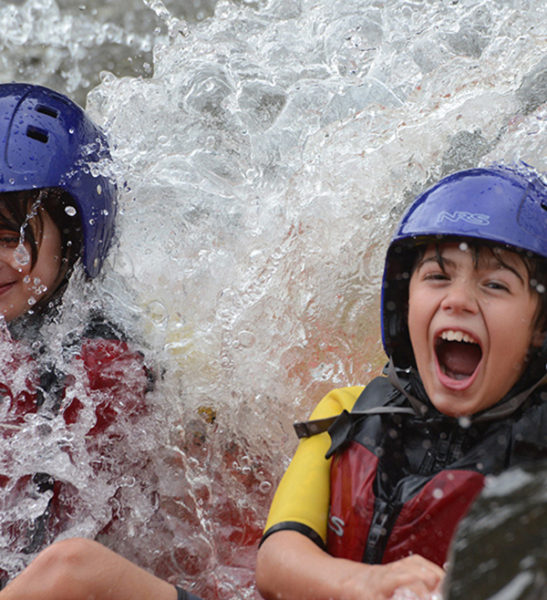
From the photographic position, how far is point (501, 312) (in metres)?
2.01

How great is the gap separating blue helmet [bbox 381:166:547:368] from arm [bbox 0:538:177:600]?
960 mm

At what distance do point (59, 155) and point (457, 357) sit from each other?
1.51m

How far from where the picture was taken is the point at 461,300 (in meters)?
2.02

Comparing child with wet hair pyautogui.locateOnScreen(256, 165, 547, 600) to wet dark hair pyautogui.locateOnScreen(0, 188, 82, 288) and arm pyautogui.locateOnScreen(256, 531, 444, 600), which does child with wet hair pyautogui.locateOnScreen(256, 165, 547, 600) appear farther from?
wet dark hair pyautogui.locateOnScreen(0, 188, 82, 288)

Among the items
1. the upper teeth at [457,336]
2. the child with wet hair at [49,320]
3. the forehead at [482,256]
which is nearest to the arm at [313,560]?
the upper teeth at [457,336]

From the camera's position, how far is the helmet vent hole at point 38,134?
2768 mm

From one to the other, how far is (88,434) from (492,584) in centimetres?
193

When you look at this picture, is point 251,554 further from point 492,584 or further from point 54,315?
point 492,584

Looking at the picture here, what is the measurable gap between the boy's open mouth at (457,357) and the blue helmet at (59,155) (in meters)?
1.33

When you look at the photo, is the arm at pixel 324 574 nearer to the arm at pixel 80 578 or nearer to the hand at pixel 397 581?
the hand at pixel 397 581

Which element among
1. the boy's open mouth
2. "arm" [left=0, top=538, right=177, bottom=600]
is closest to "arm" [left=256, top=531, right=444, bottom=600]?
"arm" [left=0, top=538, right=177, bottom=600]

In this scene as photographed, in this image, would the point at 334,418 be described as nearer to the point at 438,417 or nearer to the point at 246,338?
the point at 438,417

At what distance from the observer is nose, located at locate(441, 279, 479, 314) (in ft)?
6.61

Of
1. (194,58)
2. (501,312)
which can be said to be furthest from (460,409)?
(194,58)
